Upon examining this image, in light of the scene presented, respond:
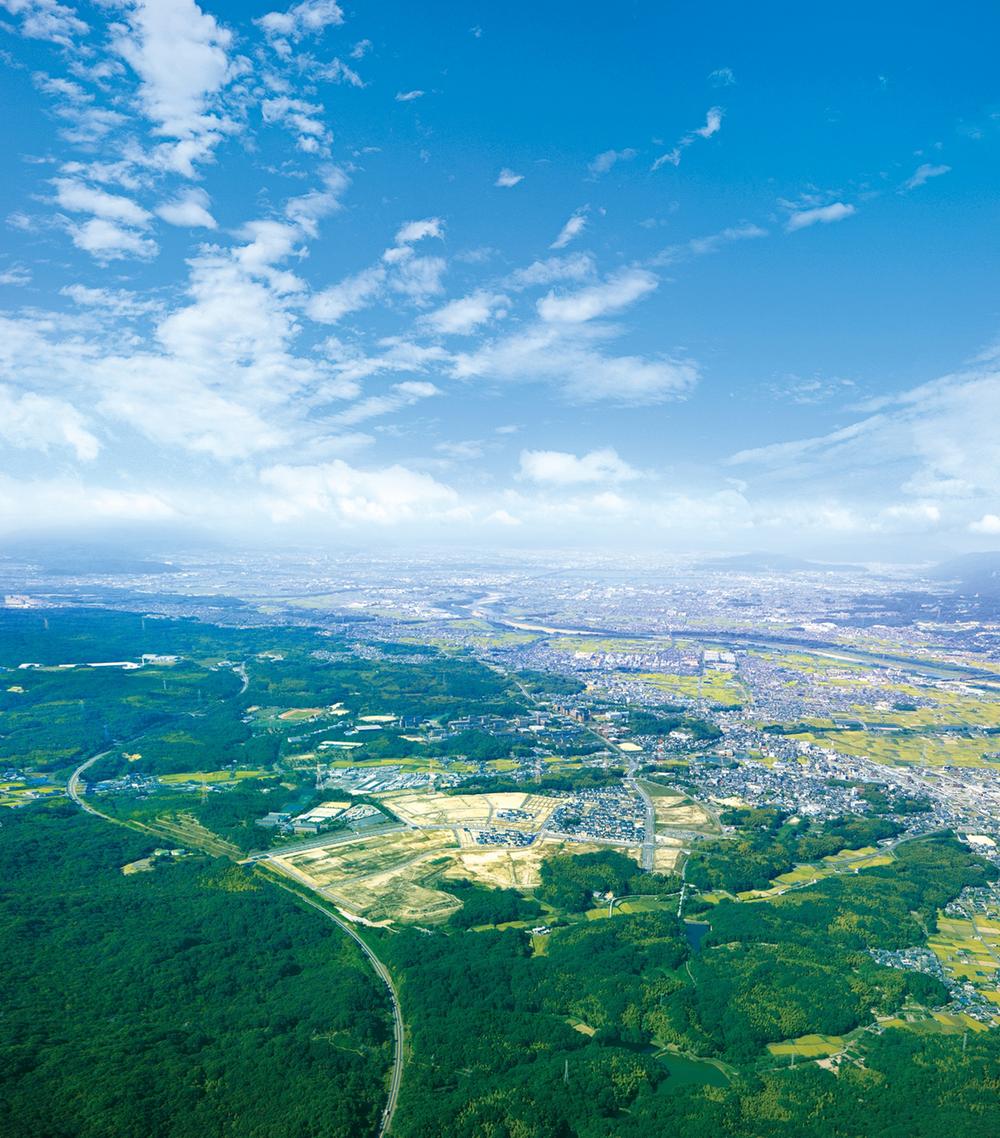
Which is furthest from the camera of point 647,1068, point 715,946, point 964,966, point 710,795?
point 710,795

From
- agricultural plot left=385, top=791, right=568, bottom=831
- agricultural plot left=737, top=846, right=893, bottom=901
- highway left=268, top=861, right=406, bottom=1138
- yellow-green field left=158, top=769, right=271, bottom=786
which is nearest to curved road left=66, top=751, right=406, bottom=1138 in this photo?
highway left=268, top=861, right=406, bottom=1138

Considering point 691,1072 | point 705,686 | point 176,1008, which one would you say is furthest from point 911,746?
point 176,1008

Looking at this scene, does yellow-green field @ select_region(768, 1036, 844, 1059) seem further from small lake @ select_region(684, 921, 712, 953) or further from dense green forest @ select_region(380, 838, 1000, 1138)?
small lake @ select_region(684, 921, 712, 953)

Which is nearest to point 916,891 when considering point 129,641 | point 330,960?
point 330,960

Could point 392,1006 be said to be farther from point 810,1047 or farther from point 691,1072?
A: point 810,1047

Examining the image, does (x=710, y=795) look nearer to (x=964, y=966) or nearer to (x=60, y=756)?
(x=964, y=966)

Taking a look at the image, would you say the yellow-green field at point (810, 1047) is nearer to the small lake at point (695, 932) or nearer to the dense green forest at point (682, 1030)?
the dense green forest at point (682, 1030)
